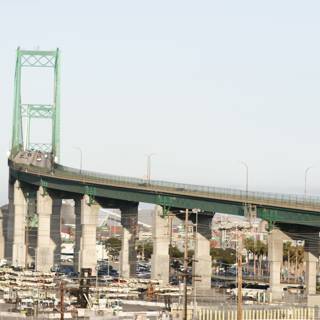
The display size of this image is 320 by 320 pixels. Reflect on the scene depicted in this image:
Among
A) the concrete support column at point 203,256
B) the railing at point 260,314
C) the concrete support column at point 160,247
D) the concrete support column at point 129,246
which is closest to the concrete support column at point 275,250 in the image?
the concrete support column at point 203,256

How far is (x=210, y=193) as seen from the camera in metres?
175

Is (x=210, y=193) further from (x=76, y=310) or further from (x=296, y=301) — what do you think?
(x=76, y=310)

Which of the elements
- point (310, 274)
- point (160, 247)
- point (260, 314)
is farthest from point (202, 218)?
point (260, 314)

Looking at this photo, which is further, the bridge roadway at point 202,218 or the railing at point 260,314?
the bridge roadway at point 202,218

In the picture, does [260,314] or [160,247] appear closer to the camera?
[260,314]

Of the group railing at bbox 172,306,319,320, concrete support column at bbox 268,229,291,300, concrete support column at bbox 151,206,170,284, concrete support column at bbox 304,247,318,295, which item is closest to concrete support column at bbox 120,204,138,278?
concrete support column at bbox 151,206,170,284

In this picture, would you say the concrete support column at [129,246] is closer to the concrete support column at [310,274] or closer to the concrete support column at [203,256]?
the concrete support column at [203,256]

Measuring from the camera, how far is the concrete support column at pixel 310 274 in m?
155

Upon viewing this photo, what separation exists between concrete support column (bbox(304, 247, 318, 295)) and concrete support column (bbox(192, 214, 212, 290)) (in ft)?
57.8

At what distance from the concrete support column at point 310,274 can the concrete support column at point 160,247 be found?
2523 centimetres

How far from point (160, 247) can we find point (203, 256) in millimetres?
8079

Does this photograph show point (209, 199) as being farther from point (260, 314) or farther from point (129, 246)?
point (260, 314)

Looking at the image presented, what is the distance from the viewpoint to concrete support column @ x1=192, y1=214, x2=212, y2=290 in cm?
17162

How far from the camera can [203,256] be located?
174875mm
